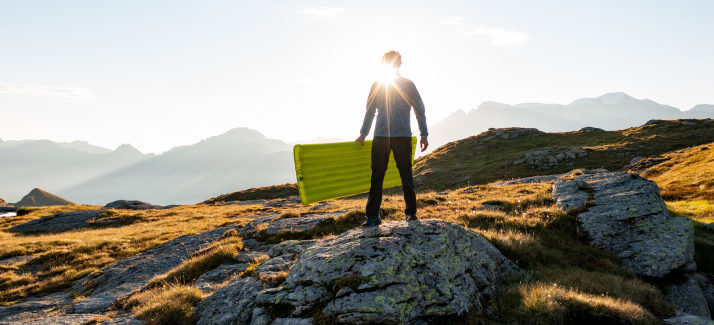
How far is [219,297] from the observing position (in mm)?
6359

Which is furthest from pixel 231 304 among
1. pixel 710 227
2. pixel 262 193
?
pixel 262 193

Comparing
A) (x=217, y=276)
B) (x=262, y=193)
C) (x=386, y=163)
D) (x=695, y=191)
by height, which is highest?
(x=386, y=163)

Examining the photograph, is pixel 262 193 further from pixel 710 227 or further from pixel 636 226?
pixel 710 227

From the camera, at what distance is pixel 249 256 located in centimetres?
974

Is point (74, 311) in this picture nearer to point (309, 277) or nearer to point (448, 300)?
point (309, 277)

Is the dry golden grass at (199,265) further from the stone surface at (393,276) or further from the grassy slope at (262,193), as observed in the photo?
the grassy slope at (262,193)

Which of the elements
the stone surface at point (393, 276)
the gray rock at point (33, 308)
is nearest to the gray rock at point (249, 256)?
the stone surface at point (393, 276)

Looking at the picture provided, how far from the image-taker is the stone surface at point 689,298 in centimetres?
715

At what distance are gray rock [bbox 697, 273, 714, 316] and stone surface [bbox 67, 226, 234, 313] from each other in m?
15.3

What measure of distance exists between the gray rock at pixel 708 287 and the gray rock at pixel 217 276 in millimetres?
12330

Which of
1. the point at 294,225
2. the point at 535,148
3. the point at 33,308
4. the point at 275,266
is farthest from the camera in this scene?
the point at 535,148

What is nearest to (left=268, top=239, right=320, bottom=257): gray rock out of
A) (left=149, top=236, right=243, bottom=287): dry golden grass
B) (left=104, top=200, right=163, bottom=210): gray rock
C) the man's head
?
(left=149, top=236, right=243, bottom=287): dry golden grass

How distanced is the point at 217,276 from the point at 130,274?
14.5 ft

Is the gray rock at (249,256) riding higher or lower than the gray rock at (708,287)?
higher
